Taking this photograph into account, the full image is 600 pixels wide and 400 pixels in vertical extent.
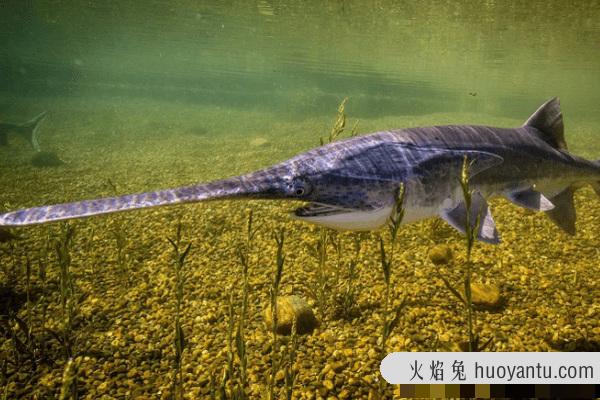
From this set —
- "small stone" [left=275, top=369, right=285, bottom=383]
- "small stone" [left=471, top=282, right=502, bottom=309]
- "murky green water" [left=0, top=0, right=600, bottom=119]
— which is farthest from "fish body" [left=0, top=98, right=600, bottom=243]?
"murky green water" [left=0, top=0, right=600, bottom=119]

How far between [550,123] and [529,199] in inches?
52.0

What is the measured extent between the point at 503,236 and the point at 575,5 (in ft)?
69.4

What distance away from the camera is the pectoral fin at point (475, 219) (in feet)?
9.68

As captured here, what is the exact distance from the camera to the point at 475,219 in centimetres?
314

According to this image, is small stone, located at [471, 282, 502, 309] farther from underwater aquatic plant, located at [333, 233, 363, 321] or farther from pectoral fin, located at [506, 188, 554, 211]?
underwater aquatic plant, located at [333, 233, 363, 321]

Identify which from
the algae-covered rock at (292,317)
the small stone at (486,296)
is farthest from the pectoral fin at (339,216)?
the small stone at (486,296)

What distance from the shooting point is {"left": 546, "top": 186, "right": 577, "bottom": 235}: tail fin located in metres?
4.24

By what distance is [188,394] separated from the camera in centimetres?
273

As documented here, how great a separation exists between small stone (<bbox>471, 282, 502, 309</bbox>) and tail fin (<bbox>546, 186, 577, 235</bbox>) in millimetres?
1493

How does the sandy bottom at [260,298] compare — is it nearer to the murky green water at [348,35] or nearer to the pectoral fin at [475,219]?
the pectoral fin at [475,219]

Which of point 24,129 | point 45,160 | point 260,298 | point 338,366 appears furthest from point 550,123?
point 24,129

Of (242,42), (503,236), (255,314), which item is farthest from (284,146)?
(242,42)

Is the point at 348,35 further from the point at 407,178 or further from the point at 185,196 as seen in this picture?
the point at 185,196

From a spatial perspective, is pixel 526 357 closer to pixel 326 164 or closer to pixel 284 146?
pixel 326 164
